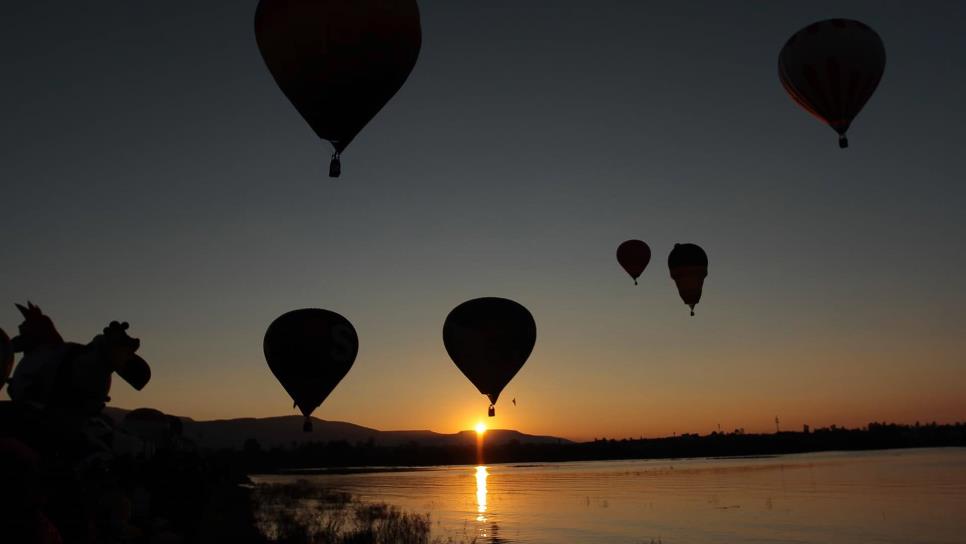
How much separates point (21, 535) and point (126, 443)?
17.7ft

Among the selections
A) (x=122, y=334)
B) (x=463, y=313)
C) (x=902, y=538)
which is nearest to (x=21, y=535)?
(x=122, y=334)

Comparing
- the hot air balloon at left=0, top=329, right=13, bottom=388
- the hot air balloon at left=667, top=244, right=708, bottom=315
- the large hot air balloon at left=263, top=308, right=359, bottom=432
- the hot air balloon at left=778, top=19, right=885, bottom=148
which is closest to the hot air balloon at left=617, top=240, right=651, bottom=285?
the hot air balloon at left=667, top=244, right=708, bottom=315

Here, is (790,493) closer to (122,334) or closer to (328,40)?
(328,40)

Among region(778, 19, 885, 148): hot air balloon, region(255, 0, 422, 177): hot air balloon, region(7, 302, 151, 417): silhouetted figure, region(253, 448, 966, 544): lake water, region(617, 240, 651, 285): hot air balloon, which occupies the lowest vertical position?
region(253, 448, 966, 544): lake water

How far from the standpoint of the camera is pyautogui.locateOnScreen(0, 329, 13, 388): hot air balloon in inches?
324

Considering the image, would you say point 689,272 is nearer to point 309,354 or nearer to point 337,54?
point 309,354

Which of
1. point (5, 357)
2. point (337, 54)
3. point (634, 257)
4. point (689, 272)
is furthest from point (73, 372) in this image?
point (634, 257)

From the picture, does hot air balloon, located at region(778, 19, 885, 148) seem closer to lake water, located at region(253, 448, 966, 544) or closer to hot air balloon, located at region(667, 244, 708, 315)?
hot air balloon, located at region(667, 244, 708, 315)

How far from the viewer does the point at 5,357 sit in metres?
8.28

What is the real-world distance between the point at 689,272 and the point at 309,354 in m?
21.3

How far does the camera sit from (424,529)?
4112 cm

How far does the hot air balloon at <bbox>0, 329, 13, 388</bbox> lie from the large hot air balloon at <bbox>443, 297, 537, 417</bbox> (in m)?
19.2

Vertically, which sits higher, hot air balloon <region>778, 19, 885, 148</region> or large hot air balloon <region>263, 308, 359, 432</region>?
hot air balloon <region>778, 19, 885, 148</region>

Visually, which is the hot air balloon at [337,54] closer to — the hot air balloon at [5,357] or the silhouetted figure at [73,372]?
the silhouetted figure at [73,372]
